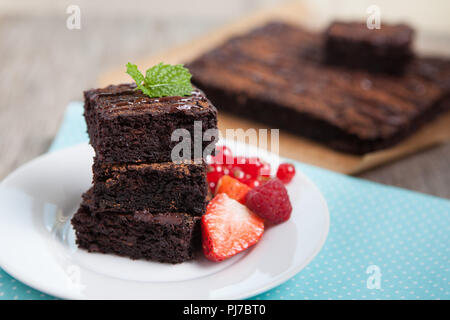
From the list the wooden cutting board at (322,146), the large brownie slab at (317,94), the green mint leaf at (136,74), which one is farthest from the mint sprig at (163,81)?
the large brownie slab at (317,94)

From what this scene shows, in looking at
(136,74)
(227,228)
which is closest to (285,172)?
(227,228)

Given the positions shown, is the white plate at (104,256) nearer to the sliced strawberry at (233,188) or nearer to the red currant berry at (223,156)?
the sliced strawberry at (233,188)

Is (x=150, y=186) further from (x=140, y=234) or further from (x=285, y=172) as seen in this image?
(x=285, y=172)

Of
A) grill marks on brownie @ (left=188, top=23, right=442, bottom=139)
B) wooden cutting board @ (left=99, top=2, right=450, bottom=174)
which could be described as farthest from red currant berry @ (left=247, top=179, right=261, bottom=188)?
grill marks on brownie @ (left=188, top=23, right=442, bottom=139)

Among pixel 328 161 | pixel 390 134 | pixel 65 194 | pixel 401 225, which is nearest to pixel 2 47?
pixel 65 194

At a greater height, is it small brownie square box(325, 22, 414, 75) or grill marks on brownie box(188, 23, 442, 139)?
small brownie square box(325, 22, 414, 75)

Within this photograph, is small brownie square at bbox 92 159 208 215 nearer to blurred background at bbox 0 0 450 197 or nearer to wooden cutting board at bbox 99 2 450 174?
wooden cutting board at bbox 99 2 450 174

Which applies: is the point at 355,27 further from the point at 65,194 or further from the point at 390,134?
the point at 65,194
